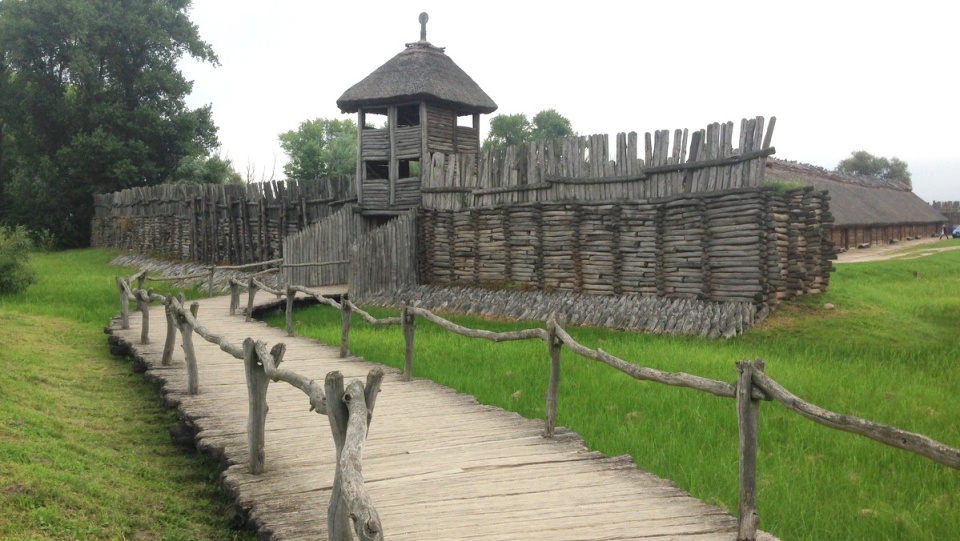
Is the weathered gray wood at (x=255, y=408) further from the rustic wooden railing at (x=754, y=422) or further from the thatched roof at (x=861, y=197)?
the thatched roof at (x=861, y=197)

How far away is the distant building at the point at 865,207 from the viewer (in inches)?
1219

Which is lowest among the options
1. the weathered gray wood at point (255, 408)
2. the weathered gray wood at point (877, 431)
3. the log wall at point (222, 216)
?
the weathered gray wood at point (255, 408)

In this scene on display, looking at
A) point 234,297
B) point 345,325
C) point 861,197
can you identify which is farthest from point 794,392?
point 861,197

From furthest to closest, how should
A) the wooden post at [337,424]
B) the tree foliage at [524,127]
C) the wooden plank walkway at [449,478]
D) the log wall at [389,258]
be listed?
the tree foliage at [524,127]
the log wall at [389,258]
the wooden plank walkway at [449,478]
the wooden post at [337,424]

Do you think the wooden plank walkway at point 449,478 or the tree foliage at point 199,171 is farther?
the tree foliage at point 199,171

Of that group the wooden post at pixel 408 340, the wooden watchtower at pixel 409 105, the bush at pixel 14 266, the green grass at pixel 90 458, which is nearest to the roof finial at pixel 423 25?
the wooden watchtower at pixel 409 105

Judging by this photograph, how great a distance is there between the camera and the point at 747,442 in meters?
4.45

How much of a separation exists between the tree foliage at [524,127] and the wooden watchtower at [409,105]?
94.6 ft

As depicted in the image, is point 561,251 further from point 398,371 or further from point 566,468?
point 566,468

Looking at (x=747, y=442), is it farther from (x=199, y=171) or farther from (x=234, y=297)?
(x=199, y=171)

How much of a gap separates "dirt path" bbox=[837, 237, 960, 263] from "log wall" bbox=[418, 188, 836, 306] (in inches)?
460

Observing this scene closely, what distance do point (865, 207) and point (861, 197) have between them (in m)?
1.32

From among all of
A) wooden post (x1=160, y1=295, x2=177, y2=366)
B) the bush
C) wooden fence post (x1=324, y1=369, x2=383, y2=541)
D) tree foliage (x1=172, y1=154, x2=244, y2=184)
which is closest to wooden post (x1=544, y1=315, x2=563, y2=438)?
wooden fence post (x1=324, y1=369, x2=383, y2=541)

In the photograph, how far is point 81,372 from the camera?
10836 millimetres
